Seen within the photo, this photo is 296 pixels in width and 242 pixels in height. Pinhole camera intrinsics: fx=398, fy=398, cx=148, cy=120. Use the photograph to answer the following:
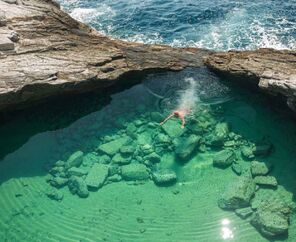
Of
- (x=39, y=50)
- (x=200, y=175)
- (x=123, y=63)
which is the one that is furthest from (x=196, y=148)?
(x=39, y=50)

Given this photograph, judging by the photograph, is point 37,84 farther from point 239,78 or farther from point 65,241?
point 239,78

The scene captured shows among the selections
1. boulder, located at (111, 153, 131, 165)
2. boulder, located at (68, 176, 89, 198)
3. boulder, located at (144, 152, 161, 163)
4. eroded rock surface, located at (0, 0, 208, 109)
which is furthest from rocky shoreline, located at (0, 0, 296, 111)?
boulder, located at (144, 152, 161, 163)

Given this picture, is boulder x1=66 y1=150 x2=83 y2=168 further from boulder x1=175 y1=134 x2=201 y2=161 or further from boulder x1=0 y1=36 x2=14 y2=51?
boulder x1=0 y1=36 x2=14 y2=51

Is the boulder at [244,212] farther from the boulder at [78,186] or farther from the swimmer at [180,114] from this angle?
the boulder at [78,186]

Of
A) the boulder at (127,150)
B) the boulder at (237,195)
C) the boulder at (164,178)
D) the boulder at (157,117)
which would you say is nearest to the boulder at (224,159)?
the boulder at (237,195)

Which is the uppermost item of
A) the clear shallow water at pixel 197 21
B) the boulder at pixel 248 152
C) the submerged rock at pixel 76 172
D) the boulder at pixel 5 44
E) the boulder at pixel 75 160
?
the boulder at pixel 5 44
